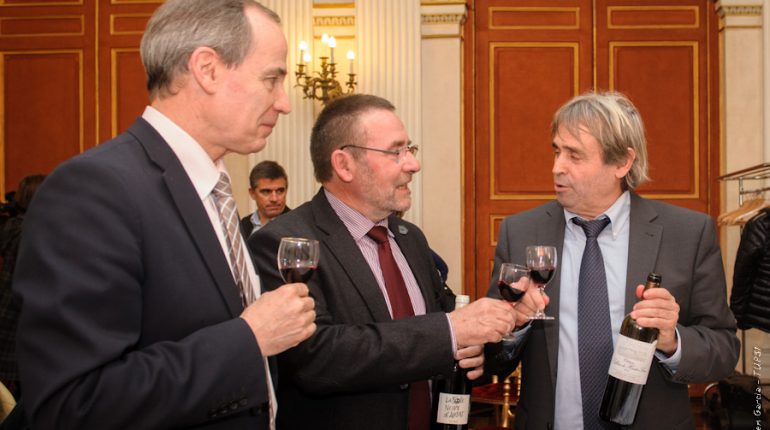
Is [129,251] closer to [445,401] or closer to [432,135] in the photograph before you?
[445,401]

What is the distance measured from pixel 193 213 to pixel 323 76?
4726mm

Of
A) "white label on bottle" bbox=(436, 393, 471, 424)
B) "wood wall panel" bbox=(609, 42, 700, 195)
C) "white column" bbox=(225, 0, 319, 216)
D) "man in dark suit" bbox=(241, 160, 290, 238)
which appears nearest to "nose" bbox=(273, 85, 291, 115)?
"white label on bottle" bbox=(436, 393, 471, 424)

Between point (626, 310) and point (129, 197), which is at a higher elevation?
point (129, 197)

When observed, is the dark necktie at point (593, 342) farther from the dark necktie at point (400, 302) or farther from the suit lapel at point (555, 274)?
the dark necktie at point (400, 302)

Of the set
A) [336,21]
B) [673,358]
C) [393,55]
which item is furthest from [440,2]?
[673,358]

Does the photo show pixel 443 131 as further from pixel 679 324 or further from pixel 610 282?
pixel 679 324

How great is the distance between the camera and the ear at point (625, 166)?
2.21 metres

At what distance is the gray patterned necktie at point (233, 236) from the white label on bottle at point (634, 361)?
939 millimetres

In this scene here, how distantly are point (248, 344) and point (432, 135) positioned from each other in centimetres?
521

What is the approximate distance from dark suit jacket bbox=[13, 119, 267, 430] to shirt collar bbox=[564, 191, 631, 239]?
1198mm

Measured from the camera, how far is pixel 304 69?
6.25 meters

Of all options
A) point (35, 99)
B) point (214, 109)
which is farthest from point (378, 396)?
point (35, 99)

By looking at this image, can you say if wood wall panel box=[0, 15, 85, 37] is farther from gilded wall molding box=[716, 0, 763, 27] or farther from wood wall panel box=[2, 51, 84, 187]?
gilded wall molding box=[716, 0, 763, 27]

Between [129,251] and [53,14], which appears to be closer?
[129,251]
